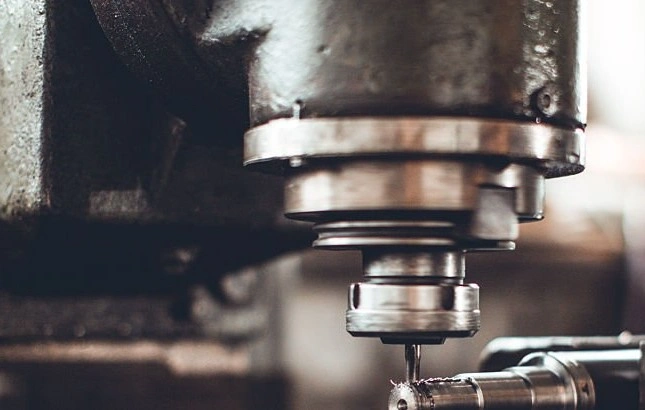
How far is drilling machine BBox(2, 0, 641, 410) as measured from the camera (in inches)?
15.0

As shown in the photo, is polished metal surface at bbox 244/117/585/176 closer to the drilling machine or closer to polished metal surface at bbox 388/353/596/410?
the drilling machine

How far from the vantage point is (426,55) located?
15.0 inches

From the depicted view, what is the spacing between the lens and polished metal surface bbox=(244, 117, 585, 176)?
1.24 ft

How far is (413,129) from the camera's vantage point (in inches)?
14.9

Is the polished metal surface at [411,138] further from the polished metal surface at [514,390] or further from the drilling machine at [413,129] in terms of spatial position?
the polished metal surface at [514,390]

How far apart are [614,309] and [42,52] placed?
1088mm

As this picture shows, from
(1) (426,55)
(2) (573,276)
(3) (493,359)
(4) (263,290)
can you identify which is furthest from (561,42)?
(2) (573,276)

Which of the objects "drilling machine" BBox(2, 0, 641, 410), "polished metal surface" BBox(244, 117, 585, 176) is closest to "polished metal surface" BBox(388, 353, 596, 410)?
"drilling machine" BBox(2, 0, 641, 410)

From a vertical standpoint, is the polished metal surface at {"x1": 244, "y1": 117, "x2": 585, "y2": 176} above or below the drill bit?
above

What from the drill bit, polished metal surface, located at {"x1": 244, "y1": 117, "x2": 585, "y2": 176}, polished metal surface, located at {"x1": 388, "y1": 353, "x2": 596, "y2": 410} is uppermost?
polished metal surface, located at {"x1": 244, "y1": 117, "x2": 585, "y2": 176}

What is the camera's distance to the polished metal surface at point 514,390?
16.4 inches

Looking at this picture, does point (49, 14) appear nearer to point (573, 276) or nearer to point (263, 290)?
point (263, 290)

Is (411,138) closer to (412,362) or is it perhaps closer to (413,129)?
(413,129)

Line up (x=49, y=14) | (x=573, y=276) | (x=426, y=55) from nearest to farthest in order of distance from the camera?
1. (x=426, y=55)
2. (x=49, y=14)
3. (x=573, y=276)
